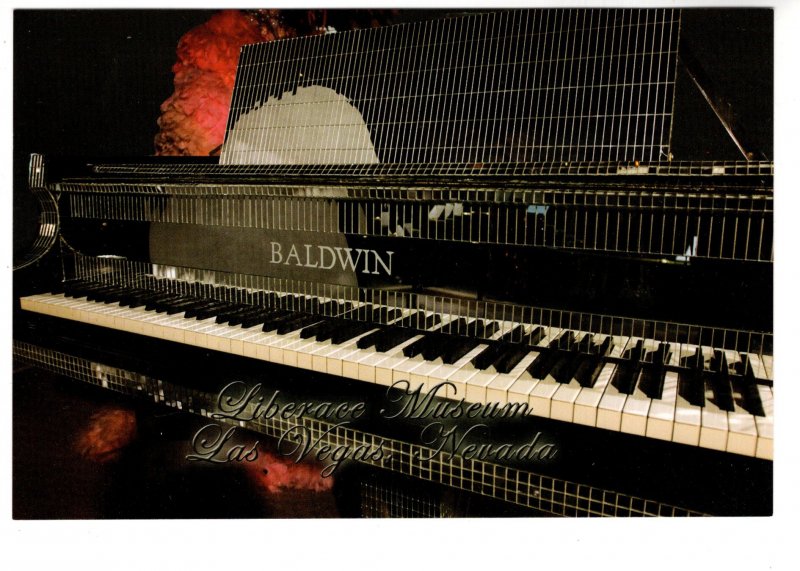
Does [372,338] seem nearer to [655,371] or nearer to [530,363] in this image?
[530,363]

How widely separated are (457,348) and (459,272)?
10.6 inches

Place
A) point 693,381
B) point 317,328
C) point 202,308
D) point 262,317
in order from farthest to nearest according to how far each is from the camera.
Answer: point 202,308, point 262,317, point 317,328, point 693,381

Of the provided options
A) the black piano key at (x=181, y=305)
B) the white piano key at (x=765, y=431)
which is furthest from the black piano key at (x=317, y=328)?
the white piano key at (x=765, y=431)

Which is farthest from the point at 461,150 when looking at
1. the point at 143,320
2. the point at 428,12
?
the point at 143,320

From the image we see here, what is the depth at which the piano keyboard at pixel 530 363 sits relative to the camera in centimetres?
136

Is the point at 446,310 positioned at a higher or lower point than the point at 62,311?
higher

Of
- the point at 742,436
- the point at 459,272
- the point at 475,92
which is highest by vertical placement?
the point at 475,92

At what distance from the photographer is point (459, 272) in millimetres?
1816

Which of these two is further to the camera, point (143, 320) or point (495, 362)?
point (143, 320)

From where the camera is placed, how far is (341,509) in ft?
6.88

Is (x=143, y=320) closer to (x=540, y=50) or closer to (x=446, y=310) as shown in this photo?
(x=446, y=310)

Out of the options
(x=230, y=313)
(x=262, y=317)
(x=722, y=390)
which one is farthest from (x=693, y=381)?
(x=230, y=313)
